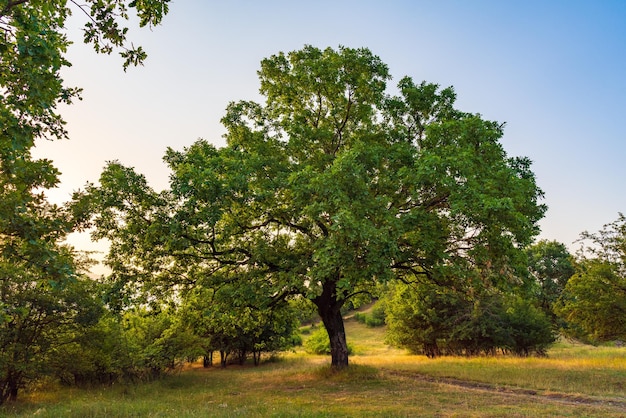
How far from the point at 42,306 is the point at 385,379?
55.4ft

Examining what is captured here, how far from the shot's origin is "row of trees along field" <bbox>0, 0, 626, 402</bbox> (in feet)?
45.0

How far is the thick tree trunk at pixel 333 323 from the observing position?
68.0 feet

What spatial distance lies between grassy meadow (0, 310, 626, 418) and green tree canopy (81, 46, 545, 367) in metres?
3.97

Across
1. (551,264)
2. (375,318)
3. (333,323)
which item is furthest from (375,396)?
(375,318)

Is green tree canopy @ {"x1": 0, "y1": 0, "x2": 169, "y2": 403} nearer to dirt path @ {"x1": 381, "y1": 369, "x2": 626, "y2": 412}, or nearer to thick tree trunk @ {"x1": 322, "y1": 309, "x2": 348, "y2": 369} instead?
thick tree trunk @ {"x1": 322, "y1": 309, "x2": 348, "y2": 369}

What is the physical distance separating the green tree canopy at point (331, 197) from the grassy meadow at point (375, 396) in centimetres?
397

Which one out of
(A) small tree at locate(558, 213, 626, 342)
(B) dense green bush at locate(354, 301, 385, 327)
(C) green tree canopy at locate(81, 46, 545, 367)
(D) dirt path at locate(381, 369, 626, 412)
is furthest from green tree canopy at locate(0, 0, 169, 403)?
(B) dense green bush at locate(354, 301, 385, 327)

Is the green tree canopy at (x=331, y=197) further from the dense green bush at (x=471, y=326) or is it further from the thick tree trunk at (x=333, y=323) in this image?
the dense green bush at (x=471, y=326)

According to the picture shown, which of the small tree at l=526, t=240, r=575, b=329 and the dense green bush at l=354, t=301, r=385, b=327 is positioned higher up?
the small tree at l=526, t=240, r=575, b=329

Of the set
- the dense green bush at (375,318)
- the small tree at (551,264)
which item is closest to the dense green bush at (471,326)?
the small tree at (551,264)

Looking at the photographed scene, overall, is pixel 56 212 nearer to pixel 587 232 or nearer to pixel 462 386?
pixel 462 386

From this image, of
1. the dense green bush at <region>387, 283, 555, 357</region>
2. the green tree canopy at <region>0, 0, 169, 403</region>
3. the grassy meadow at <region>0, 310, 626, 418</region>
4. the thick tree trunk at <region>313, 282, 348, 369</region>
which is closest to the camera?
the green tree canopy at <region>0, 0, 169, 403</region>

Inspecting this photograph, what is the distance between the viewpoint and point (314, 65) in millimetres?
18703

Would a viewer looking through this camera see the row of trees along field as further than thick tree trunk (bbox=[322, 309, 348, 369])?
No
